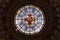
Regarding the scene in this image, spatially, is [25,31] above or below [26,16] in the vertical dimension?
below

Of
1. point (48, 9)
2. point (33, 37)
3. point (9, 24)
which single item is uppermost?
point (48, 9)

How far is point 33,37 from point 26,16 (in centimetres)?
114

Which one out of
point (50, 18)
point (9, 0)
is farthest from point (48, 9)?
point (9, 0)

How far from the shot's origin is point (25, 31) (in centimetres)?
1083

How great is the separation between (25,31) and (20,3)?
137cm

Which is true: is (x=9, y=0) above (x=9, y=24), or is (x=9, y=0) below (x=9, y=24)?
above

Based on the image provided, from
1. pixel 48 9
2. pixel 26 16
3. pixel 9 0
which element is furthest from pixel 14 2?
pixel 48 9

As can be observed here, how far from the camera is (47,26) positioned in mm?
10641

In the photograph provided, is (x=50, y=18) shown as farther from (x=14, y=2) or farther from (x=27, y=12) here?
(x=14, y=2)

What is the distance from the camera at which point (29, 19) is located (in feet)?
35.9

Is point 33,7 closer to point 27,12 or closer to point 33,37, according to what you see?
point 27,12

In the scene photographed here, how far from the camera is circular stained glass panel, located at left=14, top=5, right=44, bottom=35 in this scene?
1090cm

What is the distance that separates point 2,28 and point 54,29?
8.01ft

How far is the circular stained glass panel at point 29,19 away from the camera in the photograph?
429 inches
